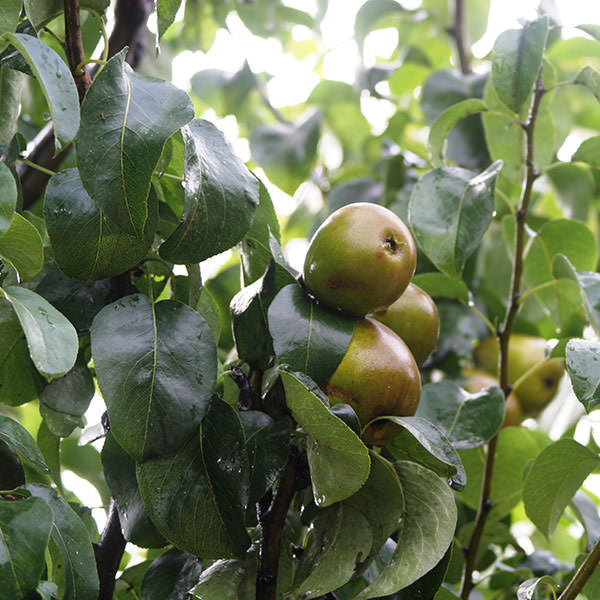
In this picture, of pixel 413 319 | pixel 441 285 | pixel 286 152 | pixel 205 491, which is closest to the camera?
pixel 205 491

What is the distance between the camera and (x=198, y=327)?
0.56 metres

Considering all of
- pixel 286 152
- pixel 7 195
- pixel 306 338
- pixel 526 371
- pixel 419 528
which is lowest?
pixel 526 371

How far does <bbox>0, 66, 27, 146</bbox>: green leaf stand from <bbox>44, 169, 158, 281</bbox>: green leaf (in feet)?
0.34

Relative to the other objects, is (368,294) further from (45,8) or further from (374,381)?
(45,8)

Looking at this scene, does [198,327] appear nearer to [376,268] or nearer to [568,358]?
[376,268]

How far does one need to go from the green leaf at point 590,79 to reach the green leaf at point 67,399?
1.81 feet

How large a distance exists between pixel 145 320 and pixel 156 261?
3.9 inches

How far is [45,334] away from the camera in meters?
0.47

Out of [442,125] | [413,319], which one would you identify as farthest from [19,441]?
[442,125]

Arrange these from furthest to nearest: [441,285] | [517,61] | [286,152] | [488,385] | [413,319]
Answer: [286,152] → [488,385] → [441,285] → [517,61] → [413,319]

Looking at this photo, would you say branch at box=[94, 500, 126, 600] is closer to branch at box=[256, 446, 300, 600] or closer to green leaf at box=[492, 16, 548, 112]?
branch at box=[256, 446, 300, 600]

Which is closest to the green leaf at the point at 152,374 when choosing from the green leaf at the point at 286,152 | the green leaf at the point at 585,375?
the green leaf at the point at 585,375

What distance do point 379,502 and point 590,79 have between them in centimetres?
50

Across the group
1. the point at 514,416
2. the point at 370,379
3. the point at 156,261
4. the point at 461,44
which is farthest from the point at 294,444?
the point at 461,44
